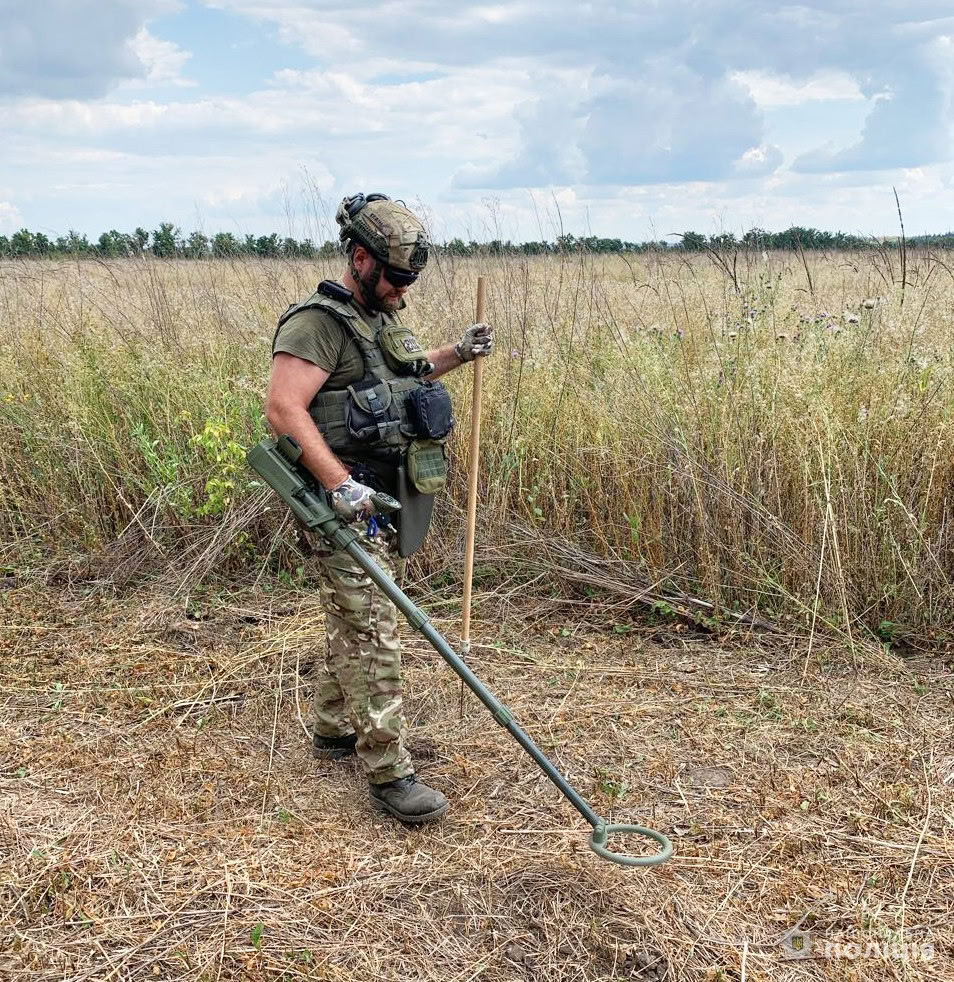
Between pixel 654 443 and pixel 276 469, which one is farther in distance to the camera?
pixel 654 443

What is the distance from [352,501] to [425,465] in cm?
42

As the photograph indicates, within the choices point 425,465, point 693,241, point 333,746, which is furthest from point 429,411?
point 693,241

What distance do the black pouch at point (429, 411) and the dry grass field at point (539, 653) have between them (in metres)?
1.35

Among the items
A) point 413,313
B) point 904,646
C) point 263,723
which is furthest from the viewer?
point 413,313

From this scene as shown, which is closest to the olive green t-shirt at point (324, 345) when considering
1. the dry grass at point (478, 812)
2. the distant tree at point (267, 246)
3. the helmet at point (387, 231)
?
the helmet at point (387, 231)

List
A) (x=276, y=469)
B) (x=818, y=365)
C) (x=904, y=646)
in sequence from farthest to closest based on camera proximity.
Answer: (x=818, y=365)
(x=904, y=646)
(x=276, y=469)

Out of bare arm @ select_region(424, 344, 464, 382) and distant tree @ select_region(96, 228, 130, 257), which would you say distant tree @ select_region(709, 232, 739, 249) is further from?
distant tree @ select_region(96, 228, 130, 257)

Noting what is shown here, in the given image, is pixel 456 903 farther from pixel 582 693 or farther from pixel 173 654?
pixel 173 654

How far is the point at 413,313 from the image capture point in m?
6.11

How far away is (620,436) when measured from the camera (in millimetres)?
4922

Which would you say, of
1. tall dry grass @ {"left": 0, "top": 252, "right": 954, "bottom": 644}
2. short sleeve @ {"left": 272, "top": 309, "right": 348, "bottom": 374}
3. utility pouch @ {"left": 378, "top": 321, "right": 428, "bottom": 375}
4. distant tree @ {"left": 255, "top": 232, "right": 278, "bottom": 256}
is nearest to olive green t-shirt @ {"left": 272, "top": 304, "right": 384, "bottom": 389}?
short sleeve @ {"left": 272, "top": 309, "right": 348, "bottom": 374}

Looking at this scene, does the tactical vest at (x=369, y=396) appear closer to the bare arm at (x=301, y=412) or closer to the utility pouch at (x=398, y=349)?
the utility pouch at (x=398, y=349)

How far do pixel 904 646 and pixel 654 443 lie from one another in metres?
1.54

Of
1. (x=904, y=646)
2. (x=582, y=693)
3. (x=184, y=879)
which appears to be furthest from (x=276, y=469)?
(x=904, y=646)
